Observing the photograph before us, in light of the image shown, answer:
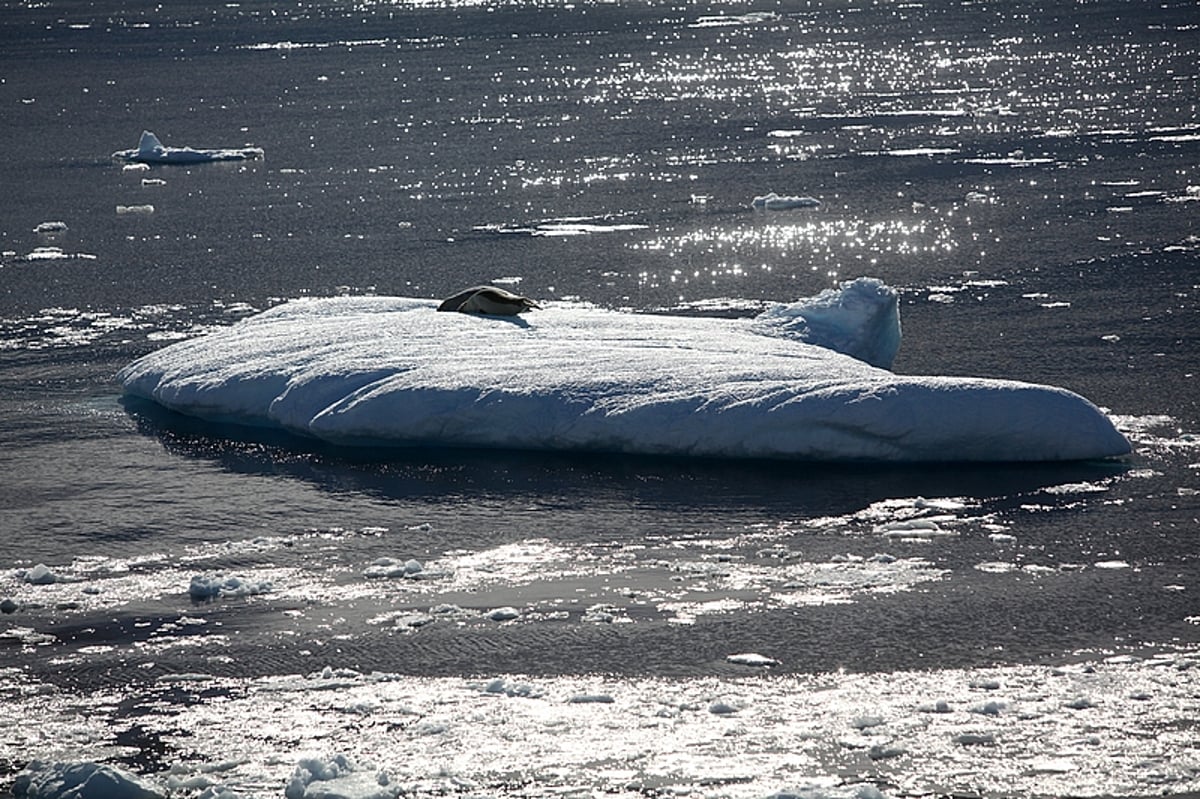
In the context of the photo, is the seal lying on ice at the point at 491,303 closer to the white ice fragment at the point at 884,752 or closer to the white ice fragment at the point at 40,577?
the white ice fragment at the point at 40,577

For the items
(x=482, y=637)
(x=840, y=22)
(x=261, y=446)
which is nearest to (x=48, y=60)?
(x=840, y=22)

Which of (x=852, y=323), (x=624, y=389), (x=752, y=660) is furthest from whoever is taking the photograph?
(x=852, y=323)

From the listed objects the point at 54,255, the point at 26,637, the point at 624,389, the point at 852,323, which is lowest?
the point at 26,637

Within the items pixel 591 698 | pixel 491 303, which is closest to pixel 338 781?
pixel 591 698

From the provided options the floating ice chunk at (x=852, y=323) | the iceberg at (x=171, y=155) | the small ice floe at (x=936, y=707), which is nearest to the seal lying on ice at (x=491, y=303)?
the floating ice chunk at (x=852, y=323)

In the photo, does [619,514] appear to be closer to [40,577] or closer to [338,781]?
[40,577]

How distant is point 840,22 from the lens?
55.3m

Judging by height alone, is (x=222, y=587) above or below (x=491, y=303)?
below

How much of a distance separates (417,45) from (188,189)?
27.3 m

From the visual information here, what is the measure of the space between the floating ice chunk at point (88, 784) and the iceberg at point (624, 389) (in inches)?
180

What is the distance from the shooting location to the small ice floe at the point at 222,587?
825 centimetres

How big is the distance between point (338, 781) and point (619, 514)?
11.3ft

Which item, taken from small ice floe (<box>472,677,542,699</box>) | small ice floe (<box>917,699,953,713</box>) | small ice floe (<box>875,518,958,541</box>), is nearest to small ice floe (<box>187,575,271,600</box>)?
small ice floe (<box>472,677,542,699</box>)

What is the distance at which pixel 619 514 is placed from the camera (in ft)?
30.7
